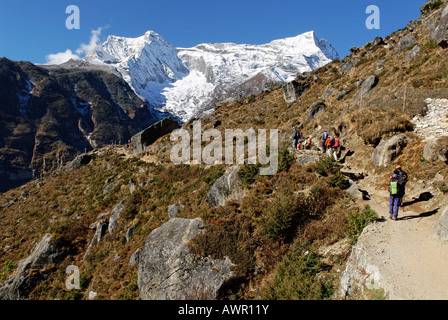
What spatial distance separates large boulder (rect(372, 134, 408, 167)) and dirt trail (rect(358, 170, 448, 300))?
325cm

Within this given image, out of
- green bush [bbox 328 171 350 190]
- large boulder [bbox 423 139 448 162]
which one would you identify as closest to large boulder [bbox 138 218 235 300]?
green bush [bbox 328 171 350 190]

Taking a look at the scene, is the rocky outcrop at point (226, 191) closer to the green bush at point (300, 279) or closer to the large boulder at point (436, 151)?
the green bush at point (300, 279)

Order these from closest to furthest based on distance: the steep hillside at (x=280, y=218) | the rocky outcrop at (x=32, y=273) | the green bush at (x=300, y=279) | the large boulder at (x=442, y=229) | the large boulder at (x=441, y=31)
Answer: the large boulder at (x=442, y=229) < the green bush at (x=300, y=279) < the steep hillside at (x=280, y=218) < the rocky outcrop at (x=32, y=273) < the large boulder at (x=441, y=31)

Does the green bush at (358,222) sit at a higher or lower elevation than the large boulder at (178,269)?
higher

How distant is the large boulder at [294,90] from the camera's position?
40.8m

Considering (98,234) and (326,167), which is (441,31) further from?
(98,234)

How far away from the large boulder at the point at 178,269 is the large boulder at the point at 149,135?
30716 millimetres

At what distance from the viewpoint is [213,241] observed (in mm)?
11875

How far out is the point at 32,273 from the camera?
19297mm

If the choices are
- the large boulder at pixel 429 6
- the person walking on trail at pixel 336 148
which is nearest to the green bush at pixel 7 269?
the person walking on trail at pixel 336 148

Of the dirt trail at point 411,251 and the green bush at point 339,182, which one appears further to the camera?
the green bush at point 339,182

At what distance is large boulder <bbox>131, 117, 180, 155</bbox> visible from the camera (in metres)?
41.7

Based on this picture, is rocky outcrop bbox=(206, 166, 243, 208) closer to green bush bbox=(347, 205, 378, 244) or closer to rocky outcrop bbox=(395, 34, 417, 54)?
green bush bbox=(347, 205, 378, 244)
